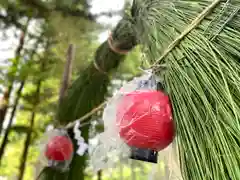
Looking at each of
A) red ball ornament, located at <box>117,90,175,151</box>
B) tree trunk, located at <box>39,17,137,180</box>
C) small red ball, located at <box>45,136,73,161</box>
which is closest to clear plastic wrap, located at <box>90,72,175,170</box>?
red ball ornament, located at <box>117,90,175,151</box>

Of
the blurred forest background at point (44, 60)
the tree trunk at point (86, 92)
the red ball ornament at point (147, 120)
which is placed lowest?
the red ball ornament at point (147, 120)

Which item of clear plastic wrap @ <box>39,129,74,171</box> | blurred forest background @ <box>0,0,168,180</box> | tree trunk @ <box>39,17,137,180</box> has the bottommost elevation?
clear plastic wrap @ <box>39,129,74,171</box>

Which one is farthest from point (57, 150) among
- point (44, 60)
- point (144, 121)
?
point (44, 60)

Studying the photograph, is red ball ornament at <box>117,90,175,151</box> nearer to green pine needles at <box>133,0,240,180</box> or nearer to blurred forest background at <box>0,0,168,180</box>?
green pine needles at <box>133,0,240,180</box>

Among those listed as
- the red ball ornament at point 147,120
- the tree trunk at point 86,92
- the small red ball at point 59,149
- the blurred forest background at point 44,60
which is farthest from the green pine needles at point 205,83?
the small red ball at point 59,149

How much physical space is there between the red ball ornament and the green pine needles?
0.07ft

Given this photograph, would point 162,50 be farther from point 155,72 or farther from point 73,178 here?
point 73,178

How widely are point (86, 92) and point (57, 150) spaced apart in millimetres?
235

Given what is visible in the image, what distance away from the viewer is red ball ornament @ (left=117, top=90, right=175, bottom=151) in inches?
20.1

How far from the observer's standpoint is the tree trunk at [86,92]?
1273mm

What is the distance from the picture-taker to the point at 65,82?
1788 millimetres

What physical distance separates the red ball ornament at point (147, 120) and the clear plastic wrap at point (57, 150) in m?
0.83

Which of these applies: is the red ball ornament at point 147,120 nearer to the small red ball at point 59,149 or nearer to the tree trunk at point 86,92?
the tree trunk at point 86,92

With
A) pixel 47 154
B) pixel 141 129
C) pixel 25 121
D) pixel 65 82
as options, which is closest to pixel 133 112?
pixel 141 129
